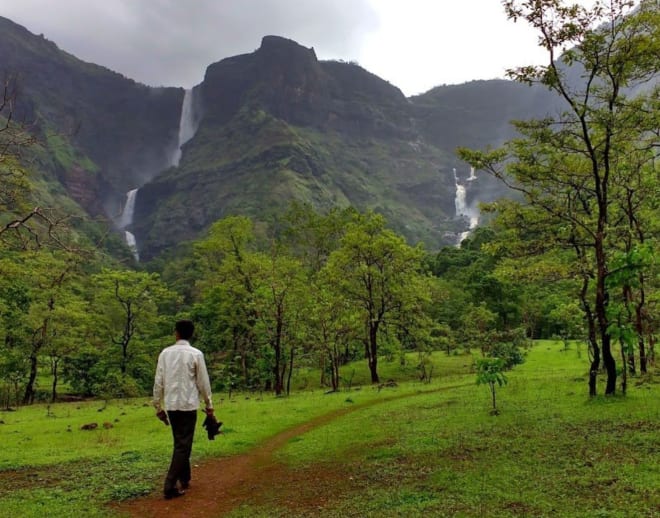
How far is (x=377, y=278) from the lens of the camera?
120ft

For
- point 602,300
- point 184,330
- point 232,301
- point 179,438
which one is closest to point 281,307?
point 232,301

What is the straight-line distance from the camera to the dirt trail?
8133 millimetres

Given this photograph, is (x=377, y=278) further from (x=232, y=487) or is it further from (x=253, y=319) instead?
(x=232, y=487)

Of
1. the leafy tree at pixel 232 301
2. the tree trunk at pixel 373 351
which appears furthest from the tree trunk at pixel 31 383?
the tree trunk at pixel 373 351

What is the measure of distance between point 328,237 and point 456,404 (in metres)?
38.7

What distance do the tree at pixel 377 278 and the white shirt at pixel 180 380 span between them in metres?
27.4

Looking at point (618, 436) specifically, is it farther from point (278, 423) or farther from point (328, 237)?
point (328, 237)

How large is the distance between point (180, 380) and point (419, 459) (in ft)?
17.7

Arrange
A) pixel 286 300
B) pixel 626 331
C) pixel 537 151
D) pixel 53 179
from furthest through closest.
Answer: pixel 53 179, pixel 286 300, pixel 537 151, pixel 626 331

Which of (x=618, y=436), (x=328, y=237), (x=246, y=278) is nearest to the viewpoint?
(x=618, y=436)

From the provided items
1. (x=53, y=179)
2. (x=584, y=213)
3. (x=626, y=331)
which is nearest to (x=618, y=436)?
(x=626, y=331)

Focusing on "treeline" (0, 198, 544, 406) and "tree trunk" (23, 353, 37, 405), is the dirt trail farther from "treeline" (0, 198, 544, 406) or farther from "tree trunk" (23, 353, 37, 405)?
"tree trunk" (23, 353, 37, 405)

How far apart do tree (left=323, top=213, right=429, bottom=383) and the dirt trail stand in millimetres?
23516

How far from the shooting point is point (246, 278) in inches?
1576
